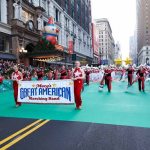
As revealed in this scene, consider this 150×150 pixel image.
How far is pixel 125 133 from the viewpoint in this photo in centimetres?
645

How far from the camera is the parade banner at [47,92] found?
408 inches

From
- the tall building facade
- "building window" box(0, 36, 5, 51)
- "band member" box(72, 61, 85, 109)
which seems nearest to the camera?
"band member" box(72, 61, 85, 109)

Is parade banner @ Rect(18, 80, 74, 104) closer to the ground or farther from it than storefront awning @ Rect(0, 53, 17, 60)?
closer to the ground

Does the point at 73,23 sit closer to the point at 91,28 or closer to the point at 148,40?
the point at 91,28

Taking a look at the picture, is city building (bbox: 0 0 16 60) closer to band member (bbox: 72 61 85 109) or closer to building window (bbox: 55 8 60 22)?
band member (bbox: 72 61 85 109)

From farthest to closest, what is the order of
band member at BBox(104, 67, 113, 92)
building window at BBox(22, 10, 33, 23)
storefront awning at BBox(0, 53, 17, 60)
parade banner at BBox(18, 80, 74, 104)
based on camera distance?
1. building window at BBox(22, 10, 33, 23)
2. storefront awning at BBox(0, 53, 17, 60)
3. band member at BBox(104, 67, 113, 92)
4. parade banner at BBox(18, 80, 74, 104)

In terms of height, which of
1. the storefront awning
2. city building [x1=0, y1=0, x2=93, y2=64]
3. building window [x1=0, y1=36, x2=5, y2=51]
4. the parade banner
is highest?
city building [x1=0, y1=0, x2=93, y2=64]

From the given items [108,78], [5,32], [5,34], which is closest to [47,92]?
[108,78]

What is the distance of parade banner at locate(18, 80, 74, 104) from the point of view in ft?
34.0

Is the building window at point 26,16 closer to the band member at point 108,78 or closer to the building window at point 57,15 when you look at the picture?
the building window at point 57,15

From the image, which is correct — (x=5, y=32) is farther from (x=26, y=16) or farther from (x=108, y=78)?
(x=108, y=78)

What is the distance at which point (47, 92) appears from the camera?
10.7 metres

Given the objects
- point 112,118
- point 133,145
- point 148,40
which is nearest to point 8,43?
point 112,118

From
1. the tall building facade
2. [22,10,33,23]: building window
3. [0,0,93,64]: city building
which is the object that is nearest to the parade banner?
the tall building facade
